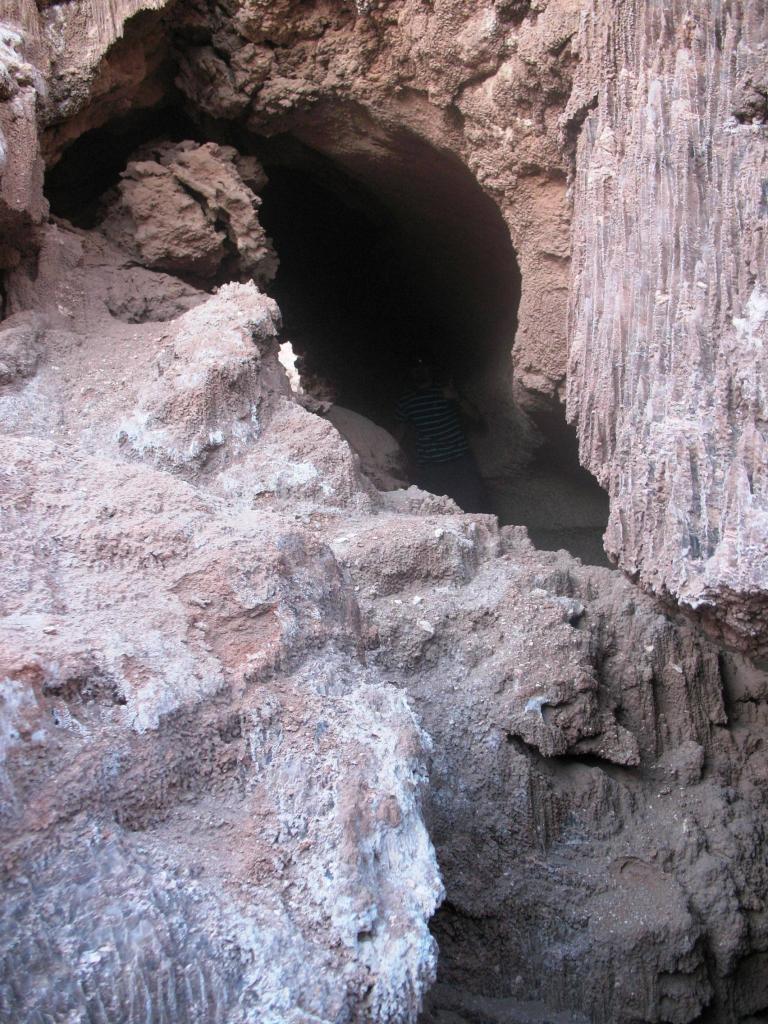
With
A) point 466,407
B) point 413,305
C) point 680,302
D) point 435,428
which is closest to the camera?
point 680,302

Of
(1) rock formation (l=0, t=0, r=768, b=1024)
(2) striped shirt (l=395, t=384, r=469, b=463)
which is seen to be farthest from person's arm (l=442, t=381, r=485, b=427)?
(1) rock formation (l=0, t=0, r=768, b=1024)

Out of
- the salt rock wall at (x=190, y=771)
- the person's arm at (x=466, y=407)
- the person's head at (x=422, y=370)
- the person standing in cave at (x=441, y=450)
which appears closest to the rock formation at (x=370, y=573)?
the salt rock wall at (x=190, y=771)

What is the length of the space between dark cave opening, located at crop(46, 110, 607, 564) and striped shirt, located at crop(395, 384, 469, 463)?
110 mm

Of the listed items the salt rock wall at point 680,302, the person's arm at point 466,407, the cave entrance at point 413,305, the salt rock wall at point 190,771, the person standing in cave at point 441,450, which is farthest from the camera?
the person's arm at point 466,407

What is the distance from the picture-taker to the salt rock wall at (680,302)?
5.72 feet

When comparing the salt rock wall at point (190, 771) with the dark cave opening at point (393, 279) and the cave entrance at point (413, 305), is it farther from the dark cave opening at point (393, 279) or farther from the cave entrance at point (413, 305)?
the cave entrance at point (413, 305)

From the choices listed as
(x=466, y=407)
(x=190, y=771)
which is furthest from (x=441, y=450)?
(x=190, y=771)

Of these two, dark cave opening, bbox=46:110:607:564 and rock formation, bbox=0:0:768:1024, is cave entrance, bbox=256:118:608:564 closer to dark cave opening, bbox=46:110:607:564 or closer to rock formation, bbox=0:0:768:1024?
dark cave opening, bbox=46:110:607:564

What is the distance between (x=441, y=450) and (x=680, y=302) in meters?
2.40

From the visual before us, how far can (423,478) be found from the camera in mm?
4250

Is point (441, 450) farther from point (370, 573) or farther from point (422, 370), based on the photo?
point (370, 573)

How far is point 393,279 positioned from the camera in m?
4.54

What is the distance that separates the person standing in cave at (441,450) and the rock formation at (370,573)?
773mm

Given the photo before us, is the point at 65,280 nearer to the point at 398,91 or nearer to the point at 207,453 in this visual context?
the point at 207,453
